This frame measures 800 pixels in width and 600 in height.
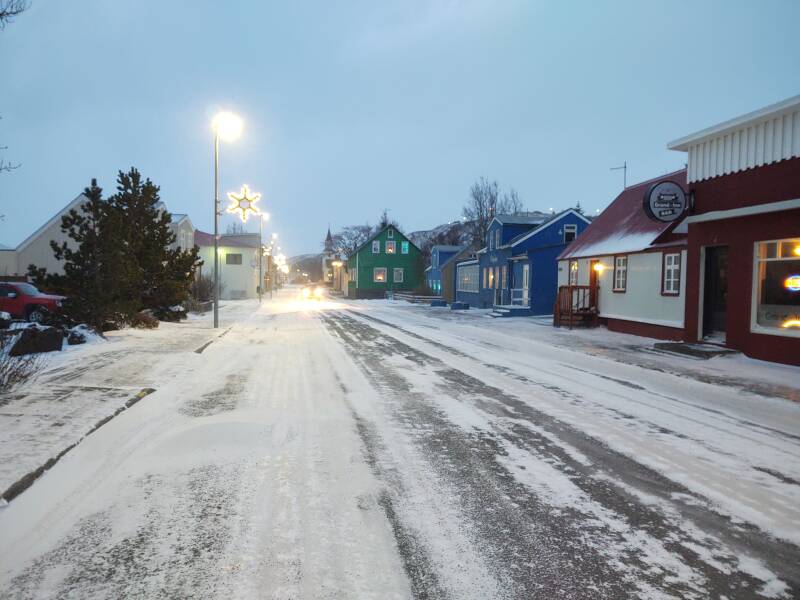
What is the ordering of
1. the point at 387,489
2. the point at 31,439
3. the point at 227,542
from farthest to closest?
the point at 31,439
the point at 387,489
the point at 227,542

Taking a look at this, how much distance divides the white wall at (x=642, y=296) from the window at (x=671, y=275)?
0.56 ft

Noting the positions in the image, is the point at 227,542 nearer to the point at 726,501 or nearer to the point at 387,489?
the point at 387,489

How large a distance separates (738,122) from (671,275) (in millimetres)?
5847

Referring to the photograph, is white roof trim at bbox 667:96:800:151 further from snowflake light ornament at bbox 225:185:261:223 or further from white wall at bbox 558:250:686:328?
A: snowflake light ornament at bbox 225:185:261:223

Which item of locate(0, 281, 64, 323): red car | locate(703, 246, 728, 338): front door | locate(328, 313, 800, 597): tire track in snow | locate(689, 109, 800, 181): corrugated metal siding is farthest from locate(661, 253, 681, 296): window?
locate(0, 281, 64, 323): red car

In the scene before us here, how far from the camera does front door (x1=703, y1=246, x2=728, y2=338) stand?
1516 cm

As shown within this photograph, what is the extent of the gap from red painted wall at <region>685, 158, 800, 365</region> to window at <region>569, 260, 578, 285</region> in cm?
960

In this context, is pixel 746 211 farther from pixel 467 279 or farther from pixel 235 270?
pixel 235 270

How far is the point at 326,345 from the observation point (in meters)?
15.2

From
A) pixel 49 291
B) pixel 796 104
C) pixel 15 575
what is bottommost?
pixel 15 575

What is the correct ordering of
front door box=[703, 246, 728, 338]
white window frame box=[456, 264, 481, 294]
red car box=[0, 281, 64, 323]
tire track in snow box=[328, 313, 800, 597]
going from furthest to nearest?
white window frame box=[456, 264, 481, 294] → red car box=[0, 281, 64, 323] → front door box=[703, 246, 728, 338] → tire track in snow box=[328, 313, 800, 597]

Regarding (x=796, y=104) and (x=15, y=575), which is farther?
(x=796, y=104)

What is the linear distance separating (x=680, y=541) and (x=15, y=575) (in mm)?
4385

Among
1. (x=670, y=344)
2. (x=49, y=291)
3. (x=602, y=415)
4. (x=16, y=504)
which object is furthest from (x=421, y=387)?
(x=49, y=291)
